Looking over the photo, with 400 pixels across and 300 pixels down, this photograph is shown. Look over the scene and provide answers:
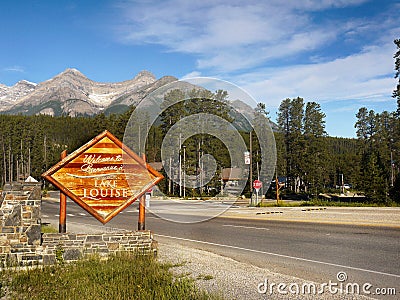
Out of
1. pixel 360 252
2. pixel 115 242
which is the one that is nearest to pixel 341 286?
pixel 360 252

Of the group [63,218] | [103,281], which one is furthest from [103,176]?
[103,281]

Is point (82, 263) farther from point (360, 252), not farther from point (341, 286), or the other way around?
point (360, 252)

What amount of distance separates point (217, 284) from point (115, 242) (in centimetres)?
363

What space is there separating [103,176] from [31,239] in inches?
91.4

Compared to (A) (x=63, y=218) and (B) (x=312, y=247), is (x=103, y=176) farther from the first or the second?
(B) (x=312, y=247)

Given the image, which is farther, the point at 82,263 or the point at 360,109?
the point at 360,109

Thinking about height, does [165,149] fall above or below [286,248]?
above

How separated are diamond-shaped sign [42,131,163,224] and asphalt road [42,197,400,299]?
3.30 meters

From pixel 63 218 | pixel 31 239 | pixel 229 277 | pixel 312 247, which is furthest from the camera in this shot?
pixel 312 247

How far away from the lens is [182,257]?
10625 mm

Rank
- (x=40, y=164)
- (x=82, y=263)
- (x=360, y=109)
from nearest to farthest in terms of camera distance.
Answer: (x=82, y=263) → (x=360, y=109) → (x=40, y=164)

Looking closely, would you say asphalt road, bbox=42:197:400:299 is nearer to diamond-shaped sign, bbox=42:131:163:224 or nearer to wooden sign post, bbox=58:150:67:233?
diamond-shaped sign, bbox=42:131:163:224

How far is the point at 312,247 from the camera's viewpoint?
1233 cm

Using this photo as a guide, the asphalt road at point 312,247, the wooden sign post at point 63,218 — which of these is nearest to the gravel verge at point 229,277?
the asphalt road at point 312,247
